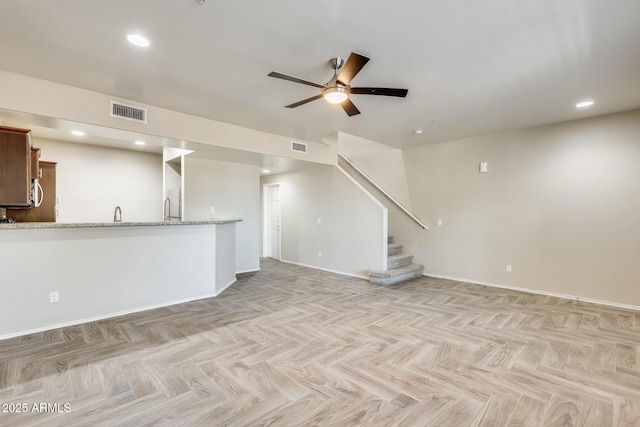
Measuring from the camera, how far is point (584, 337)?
314cm

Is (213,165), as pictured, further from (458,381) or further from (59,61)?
(458,381)

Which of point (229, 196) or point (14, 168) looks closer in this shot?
point (14, 168)

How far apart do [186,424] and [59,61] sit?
10.9 feet

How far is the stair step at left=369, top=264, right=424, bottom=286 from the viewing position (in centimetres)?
534

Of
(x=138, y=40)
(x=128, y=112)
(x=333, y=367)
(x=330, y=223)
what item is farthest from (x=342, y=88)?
(x=330, y=223)

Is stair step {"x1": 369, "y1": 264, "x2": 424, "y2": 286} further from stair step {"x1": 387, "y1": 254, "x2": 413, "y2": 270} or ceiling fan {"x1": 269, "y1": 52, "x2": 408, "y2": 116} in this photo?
ceiling fan {"x1": 269, "y1": 52, "x2": 408, "y2": 116}

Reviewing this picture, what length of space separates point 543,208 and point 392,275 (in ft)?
8.73

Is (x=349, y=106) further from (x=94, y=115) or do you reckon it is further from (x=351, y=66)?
(x=94, y=115)

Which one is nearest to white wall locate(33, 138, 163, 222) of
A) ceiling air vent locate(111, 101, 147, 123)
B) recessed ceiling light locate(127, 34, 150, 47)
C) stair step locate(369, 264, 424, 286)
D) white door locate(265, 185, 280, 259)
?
white door locate(265, 185, 280, 259)

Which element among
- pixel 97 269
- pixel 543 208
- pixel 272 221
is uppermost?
pixel 543 208

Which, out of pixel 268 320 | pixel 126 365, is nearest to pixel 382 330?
pixel 268 320

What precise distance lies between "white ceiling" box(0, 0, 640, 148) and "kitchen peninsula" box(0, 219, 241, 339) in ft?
5.51

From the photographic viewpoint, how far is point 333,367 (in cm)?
251

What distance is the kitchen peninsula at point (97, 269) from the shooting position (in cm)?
310
